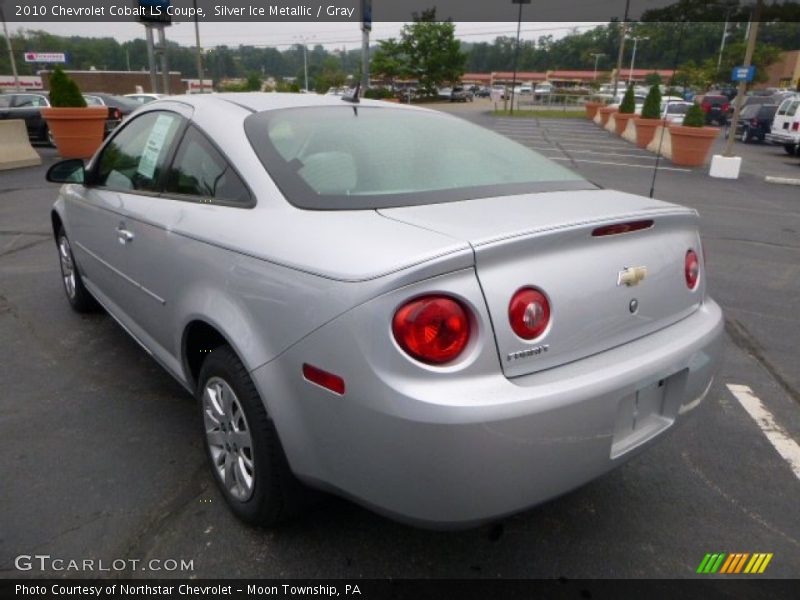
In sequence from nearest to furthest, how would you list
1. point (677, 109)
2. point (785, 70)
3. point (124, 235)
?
point (124, 235), point (677, 109), point (785, 70)

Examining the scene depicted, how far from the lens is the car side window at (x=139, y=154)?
2.85m

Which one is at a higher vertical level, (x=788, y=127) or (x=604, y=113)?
(x=788, y=127)

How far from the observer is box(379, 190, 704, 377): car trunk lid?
5.54 feet

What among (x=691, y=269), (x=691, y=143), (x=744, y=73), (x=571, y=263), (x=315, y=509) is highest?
(x=744, y=73)

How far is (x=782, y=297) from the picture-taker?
523cm

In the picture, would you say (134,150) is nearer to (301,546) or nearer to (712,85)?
(301,546)

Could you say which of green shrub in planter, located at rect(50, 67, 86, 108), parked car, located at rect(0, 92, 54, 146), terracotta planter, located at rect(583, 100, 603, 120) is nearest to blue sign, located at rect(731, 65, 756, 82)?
green shrub in planter, located at rect(50, 67, 86, 108)

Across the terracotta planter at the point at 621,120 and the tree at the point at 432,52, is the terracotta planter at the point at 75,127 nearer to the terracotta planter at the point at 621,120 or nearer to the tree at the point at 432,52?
the terracotta planter at the point at 621,120

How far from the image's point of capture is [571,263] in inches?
71.5

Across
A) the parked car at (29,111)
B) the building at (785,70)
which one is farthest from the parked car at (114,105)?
the building at (785,70)

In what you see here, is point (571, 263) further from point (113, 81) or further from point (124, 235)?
point (113, 81)

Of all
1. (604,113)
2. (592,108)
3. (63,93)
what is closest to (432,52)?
(592,108)

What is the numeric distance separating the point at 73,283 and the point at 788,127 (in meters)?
19.9

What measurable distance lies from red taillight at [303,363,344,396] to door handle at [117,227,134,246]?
1.57m
